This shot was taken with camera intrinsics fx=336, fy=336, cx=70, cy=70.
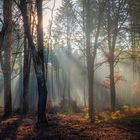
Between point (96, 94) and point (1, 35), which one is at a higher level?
point (1, 35)

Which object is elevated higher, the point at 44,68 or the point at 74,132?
the point at 44,68

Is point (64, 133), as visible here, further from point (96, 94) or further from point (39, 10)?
point (96, 94)

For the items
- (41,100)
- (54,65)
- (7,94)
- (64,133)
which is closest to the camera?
(64,133)

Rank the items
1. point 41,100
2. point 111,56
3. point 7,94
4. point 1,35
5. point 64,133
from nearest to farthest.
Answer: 1. point 64,133
2. point 41,100
3. point 1,35
4. point 7,94
5. point 111,56

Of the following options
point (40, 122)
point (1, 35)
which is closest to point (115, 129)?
point (40, 122)

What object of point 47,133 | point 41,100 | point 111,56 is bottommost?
point 47,133

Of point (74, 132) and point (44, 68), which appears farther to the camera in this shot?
point (44, 68)

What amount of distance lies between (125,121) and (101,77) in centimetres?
6295

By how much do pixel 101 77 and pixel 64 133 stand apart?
65.5 metres

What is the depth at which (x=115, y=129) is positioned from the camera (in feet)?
36.2

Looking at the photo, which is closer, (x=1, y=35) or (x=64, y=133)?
(x=64, y=133)

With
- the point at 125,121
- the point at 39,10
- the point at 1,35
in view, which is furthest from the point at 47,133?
the point at 1,35

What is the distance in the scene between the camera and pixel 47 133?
1083 cm

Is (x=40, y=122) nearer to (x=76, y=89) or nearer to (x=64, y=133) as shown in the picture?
(x=64, y=133)
